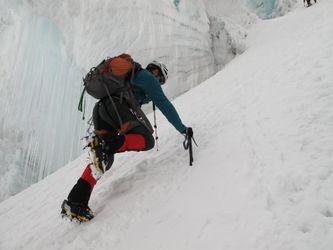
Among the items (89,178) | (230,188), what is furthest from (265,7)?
(230,188)

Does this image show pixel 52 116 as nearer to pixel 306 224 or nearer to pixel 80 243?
pixel 80 243

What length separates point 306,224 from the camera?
2.14 metres

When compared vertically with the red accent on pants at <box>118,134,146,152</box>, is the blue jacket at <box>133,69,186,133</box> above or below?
above

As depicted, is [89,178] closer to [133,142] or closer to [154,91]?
[133,142]

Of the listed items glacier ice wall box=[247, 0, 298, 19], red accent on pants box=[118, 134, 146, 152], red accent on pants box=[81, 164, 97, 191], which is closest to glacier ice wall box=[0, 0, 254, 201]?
red accent on pants box=[118, 134, 146, 152]

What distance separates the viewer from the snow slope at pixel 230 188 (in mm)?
2293

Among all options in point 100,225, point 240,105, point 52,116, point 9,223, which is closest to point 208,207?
point 100,225

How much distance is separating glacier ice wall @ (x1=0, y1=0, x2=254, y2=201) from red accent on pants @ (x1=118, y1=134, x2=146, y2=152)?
6881 mm

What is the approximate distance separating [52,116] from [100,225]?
8.57 metres

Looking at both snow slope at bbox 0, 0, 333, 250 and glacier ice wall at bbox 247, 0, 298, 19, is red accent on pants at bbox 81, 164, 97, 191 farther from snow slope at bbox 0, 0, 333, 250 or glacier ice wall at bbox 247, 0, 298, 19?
glacier ice wall at bbox 247, 0, 298, 19

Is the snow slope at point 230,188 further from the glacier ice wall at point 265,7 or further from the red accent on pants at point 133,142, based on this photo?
the glacier ice wall at point 265,7

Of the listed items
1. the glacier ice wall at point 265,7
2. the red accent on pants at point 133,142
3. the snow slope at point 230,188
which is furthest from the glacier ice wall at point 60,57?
the glacier ice wall at point 265,7

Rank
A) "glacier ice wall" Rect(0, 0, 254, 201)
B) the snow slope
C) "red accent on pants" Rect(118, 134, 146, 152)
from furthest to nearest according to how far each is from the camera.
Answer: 1. "glacier ice wall" Rect(0, 0, 254, 201)
2. "red accent on pants" Rect(118, 134, 146, 152)
3. the snow slope

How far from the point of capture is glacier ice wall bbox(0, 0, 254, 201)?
10.4 meters
